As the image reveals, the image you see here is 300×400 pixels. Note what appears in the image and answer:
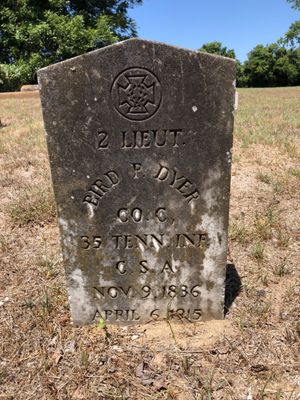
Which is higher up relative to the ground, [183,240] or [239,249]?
[183,240]

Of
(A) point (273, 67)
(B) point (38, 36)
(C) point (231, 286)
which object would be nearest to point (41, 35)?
(B) point (38, 36)

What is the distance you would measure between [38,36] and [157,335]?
22.5 metres

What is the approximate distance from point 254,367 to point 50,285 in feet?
6.07

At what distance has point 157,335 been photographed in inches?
122

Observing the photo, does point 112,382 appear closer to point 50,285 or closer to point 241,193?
point 50,285

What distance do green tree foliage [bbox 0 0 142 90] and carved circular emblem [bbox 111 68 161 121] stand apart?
836 inches

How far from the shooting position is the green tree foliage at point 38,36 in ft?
73.7

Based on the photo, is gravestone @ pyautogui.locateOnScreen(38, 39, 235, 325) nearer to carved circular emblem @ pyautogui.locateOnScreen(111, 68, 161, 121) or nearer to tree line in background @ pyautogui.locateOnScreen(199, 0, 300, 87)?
carved circular emblem @ pyautogui.locateOnScreen(111, 68, 161, 121)

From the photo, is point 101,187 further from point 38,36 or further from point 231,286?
point 38,36

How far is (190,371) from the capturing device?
107 inches

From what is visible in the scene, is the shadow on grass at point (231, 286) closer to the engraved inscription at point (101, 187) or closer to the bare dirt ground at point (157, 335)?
the bare dirt ground at point (157, 335)

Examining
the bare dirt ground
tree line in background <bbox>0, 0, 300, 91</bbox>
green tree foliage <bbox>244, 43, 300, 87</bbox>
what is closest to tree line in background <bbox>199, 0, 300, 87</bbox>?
green tree foliage <bbox>244, 43, 300, 87</bbox>

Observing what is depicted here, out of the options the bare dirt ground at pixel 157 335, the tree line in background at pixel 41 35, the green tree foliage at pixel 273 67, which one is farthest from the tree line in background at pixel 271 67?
the bare dirt ground at pixel 157 335

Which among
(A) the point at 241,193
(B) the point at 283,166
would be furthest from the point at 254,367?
(B) the point at 283,166
